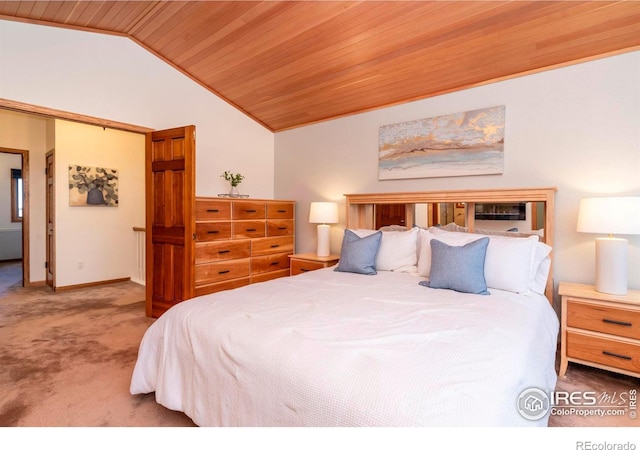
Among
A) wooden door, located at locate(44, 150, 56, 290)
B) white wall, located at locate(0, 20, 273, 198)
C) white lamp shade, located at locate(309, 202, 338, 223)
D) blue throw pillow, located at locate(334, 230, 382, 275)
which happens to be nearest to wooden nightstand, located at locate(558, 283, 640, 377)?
blue throw pillow, located at locate(334, 230, 382, 275)

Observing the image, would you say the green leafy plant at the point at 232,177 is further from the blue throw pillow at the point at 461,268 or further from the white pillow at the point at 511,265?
Result: the white pillow at the point at 511,265

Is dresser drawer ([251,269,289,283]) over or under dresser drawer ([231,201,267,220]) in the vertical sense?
under

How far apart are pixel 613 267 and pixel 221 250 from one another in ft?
11.1

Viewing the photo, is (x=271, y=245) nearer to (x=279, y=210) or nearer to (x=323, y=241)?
(x=279, y=210)

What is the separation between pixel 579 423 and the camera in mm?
1733

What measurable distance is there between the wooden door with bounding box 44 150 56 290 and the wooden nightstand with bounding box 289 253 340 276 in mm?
3486

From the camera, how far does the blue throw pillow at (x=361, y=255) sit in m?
2.84

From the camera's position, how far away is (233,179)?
161 inches

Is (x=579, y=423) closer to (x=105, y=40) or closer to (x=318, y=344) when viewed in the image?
(x=318, y=344)

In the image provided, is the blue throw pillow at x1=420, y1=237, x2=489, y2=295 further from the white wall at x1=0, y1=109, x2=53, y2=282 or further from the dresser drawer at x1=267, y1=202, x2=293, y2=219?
the white wall at x1=0, y1=109, x2=53, y2=282

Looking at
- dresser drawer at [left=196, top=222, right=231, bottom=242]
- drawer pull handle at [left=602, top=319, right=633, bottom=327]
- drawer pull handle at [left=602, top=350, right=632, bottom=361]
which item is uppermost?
dresser drawer at [left=196, top=222, right=231, bottom=242]

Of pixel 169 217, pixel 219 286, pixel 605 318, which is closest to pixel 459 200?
pixel 605 318

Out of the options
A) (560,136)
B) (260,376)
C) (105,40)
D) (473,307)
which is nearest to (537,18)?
(560,136)

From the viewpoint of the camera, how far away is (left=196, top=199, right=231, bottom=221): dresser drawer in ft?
11.0
